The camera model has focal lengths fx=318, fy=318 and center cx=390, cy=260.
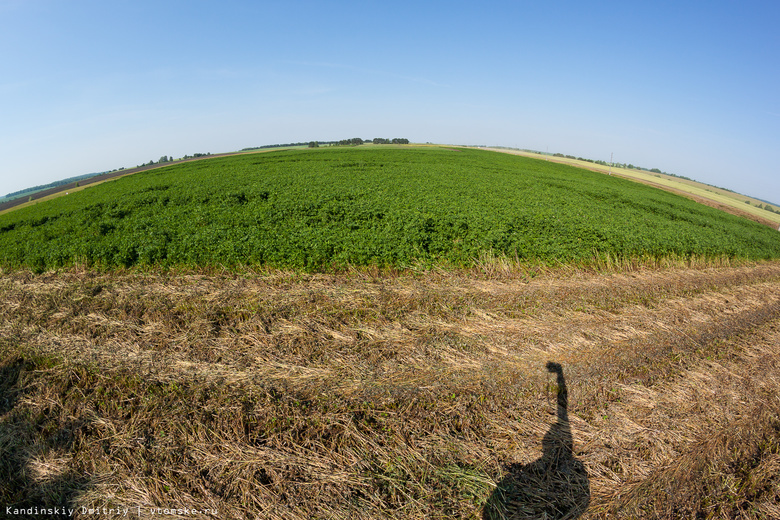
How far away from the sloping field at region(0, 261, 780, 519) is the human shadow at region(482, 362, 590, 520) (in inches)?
0.9

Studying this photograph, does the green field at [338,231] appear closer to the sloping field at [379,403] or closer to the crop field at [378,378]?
the crop field at [378,378]

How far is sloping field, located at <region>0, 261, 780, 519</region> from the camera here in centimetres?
398

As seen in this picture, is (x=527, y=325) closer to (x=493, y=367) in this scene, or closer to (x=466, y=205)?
(x=493, y=367)

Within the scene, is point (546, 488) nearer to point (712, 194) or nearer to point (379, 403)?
point (379, 403)

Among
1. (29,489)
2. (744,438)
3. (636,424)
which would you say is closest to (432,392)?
(636,424)

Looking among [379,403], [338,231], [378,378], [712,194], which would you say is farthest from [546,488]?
[712,194]

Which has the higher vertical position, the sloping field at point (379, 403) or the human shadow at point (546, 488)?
the sloping field at point (379, 403)

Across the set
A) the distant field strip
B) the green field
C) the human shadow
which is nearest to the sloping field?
the human shadow

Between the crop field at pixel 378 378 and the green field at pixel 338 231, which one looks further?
the green field at pixel 338 231

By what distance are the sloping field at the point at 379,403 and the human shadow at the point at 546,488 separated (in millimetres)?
24

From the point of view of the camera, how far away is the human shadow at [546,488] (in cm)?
381

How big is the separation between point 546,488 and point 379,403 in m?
2.51

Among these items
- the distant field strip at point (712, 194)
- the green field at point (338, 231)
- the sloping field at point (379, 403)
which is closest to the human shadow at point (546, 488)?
the sloping field at point (379, 403)

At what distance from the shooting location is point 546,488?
13.3 ft
